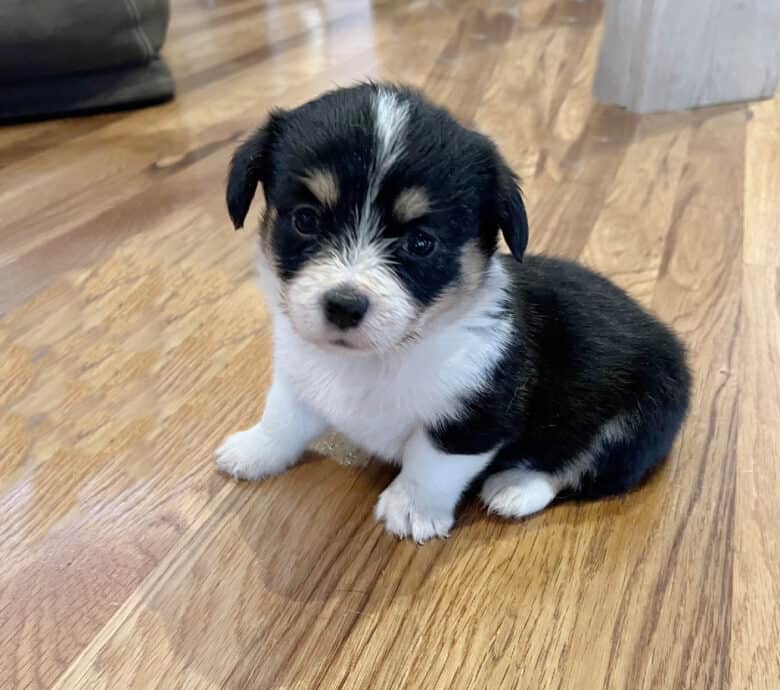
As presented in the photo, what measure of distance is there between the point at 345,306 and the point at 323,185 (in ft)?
0.73

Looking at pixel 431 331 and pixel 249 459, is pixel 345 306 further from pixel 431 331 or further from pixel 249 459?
pixel 249 459

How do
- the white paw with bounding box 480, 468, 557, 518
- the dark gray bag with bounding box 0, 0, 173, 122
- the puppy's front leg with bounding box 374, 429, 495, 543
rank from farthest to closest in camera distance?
1. the dark gray bag with bounding box 0, 0, 173, 122
2. the white paw with bounding box 480, 468, 557, 518
3. the puppy's front leg with bounding box 374, 429, 495, 543

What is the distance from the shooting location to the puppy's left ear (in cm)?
153

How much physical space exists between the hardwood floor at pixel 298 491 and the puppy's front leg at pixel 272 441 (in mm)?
44

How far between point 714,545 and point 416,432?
733mm

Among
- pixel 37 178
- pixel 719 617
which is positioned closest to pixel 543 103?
pixel 37 178

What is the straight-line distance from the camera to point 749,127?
3.71 m

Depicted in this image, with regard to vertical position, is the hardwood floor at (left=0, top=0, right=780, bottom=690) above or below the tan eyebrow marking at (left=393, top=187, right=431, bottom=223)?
below

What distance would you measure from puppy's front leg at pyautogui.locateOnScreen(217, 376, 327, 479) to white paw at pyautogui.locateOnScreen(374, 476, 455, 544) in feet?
0.88

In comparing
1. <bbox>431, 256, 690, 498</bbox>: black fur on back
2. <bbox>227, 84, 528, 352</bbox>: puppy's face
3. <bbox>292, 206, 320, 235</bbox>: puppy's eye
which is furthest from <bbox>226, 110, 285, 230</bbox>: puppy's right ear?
<bbox>431, 256, 690, 498</bbox>: black fur on back

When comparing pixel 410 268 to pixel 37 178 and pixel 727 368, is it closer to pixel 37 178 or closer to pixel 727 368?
pixel 727 368

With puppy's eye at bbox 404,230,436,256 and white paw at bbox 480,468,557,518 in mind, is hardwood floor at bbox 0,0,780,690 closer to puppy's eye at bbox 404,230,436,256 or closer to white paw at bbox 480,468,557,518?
white paw at bbox 480,468,557,518

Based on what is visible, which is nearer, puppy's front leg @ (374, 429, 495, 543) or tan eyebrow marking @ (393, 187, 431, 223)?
tan eyebrow marking @ (393, 187, 431, 223)

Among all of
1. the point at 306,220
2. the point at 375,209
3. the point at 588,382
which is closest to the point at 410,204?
the point at 375,209
